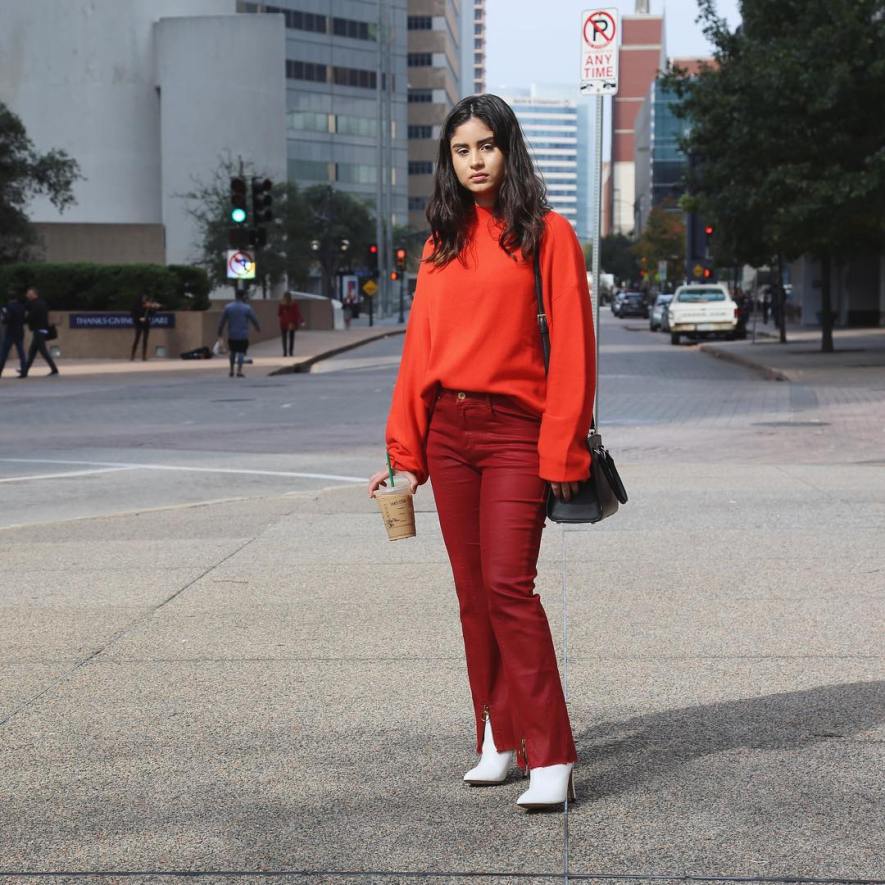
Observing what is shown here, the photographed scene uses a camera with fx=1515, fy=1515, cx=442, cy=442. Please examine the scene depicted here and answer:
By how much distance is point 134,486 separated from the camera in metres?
12.8

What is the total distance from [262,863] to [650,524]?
602 centimetres

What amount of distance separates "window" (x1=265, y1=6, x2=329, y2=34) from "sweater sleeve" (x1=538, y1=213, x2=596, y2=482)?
393ft

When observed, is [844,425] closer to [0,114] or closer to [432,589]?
[432,589]

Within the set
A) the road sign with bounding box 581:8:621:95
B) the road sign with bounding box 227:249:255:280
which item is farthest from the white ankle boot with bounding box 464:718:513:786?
the road sign with bounding box 227:249:255:280

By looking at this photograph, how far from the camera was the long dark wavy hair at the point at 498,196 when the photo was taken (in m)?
4.04

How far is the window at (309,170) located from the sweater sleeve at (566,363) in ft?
380

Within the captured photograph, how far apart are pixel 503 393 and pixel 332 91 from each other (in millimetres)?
120411

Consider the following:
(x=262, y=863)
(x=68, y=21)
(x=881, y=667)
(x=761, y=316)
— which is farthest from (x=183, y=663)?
(x=68, y=21)

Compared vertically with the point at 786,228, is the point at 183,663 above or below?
below

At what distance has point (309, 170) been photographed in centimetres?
11850

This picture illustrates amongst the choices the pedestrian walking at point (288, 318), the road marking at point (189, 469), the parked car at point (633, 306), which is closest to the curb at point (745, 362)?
the pedestrian walking at point (288, 318)

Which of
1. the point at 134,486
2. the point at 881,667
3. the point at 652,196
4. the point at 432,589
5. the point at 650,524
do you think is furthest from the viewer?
the point at 652,196

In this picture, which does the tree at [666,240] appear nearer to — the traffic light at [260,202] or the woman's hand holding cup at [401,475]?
the traffic light at [260,202]

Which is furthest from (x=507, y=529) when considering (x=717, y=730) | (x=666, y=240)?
(x=666, y=240)
